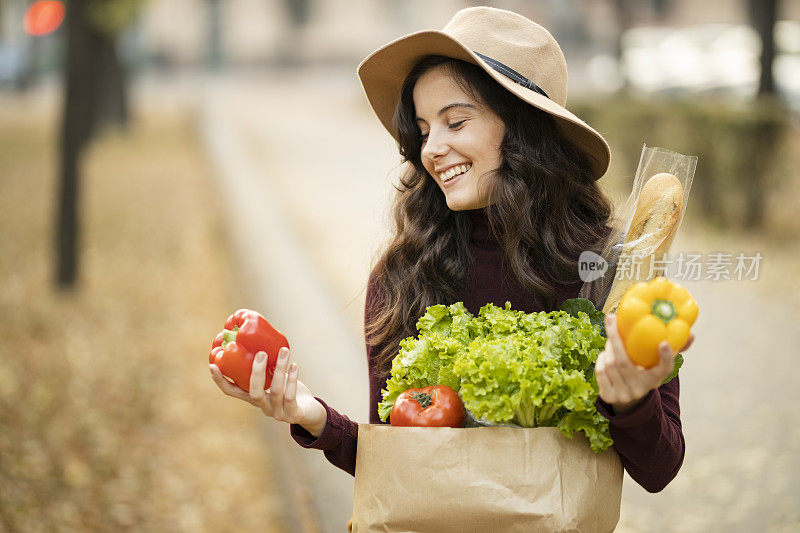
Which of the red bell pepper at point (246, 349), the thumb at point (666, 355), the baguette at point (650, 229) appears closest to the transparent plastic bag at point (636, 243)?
the baguette at point (650, 229)

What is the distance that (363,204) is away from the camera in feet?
44.6

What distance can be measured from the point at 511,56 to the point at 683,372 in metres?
5.09

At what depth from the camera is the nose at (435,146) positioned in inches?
79.9

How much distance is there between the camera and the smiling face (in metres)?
2.03

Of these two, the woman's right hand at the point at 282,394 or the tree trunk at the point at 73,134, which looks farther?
the tree trunk at the point at 73,134

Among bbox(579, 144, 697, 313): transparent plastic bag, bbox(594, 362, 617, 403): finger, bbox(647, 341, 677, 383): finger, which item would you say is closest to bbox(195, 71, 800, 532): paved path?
bbox(579, 144, 697, 313): transparent plastic bag

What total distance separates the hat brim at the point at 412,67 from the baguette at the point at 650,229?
0.77 feet

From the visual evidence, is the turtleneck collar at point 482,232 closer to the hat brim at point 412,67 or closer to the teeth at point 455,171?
the teeth at point 455,171

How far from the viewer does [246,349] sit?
1.87 metres

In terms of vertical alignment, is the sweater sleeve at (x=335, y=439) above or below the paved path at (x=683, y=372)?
above

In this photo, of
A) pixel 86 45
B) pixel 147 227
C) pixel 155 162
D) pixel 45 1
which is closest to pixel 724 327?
pixel 86 45

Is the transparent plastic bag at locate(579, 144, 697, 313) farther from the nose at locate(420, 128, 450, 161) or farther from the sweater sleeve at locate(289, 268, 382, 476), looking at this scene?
the sweater sleeve at locate(289, 268, 382, 476)

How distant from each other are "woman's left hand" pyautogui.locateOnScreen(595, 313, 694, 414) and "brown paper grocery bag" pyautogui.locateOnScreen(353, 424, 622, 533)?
172 millimetres

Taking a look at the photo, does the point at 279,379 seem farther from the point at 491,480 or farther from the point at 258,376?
the point at 491,480
